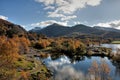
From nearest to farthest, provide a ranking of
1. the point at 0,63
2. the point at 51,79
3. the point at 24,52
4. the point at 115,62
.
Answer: the point at 0,63 → the point at 51,79 → the point at 115,62 → the point at 24,52

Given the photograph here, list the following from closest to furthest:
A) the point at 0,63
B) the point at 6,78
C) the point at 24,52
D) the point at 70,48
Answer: the point at 0,63
the point at 6,78
the point at 24,52
the point at 70,48

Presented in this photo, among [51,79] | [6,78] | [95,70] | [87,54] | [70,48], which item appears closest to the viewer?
[6,78]

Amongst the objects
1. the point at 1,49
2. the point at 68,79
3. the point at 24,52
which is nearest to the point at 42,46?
the point at 24,52

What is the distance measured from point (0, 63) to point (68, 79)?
5332cm

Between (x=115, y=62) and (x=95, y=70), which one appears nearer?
(x=95, y=70)

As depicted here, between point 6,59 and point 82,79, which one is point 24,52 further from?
point 6,59

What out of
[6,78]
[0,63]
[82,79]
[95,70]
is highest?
[0,63]

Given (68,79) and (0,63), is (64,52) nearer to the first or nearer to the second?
(68,79)

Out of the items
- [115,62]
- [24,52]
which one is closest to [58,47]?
[24,52]

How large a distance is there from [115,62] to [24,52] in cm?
6534

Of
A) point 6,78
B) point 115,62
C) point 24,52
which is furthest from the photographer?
point 24,52

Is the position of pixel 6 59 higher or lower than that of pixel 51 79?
higher

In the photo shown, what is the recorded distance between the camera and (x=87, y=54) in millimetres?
166500

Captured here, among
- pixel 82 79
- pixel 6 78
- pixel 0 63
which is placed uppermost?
pixel 0 63
